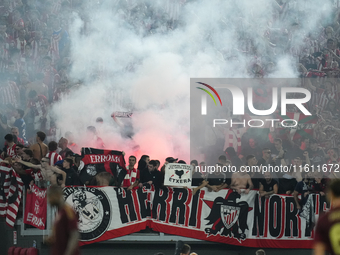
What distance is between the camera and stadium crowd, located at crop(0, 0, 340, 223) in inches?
302

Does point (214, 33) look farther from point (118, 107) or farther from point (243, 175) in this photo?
point (243, 175)

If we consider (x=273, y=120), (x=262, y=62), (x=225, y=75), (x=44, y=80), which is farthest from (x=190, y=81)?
(x=44, y=80)

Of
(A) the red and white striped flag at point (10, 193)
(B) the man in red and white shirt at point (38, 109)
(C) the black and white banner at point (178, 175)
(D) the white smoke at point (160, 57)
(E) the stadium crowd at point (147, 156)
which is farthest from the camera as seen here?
(D) the white smoke at point (160, 57)

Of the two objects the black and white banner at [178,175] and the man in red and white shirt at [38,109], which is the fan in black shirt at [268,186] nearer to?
the black and white banner at [178,175]

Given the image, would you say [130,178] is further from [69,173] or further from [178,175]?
[69,173]

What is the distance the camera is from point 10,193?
308 inches

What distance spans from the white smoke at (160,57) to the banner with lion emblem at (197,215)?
3680 mm

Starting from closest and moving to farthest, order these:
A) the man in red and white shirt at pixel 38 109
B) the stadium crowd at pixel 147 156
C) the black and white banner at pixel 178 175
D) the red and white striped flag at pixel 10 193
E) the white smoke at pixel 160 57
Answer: the black and white banner at pixel 178 175, the stadium crowd at pixel 147 156, the red and white striped flag at pixel 10 193, the man in red and white shirt at pixel 38 109, the white smoke at pixel 160 57

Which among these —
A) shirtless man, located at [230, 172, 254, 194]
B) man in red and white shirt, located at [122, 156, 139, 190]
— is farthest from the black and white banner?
shirtless man, located at [230, 172, 254, 194]

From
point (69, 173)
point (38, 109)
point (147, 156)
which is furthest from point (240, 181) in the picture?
point (38, 109)

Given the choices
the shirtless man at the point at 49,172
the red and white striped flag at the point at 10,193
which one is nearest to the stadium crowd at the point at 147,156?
the shirtless man at the point at 49,172

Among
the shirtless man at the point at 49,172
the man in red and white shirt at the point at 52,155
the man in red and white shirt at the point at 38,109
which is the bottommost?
the shirtless man at the point at 49,172

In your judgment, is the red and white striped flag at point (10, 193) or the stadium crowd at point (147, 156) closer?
the stadium crowd at point (147, 156)

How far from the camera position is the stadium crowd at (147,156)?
7659 millimetres
